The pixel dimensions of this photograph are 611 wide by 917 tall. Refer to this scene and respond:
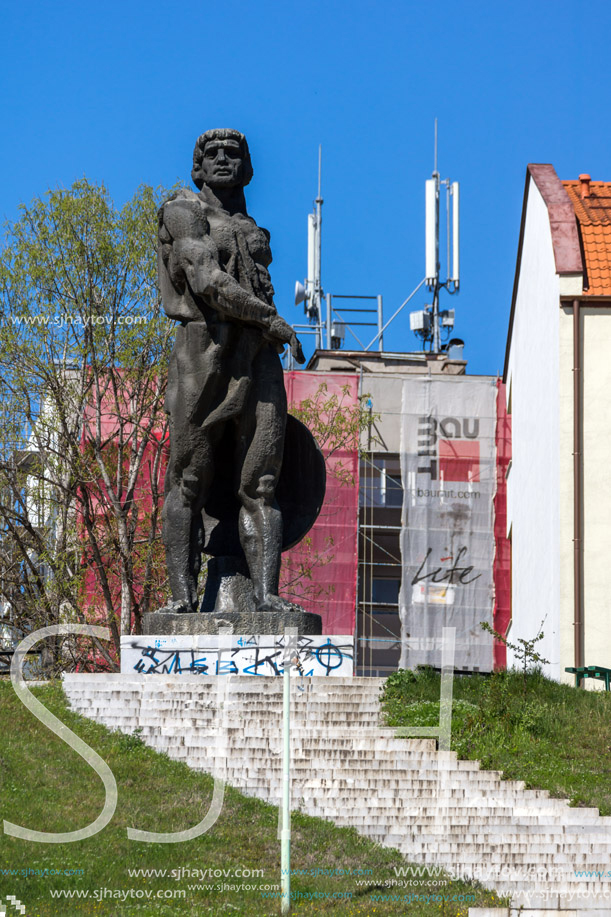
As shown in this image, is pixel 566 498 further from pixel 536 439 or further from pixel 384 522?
pixel 384 522

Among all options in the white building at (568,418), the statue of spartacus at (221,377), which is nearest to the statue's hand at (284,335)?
the statue of spartacus at (221,377)

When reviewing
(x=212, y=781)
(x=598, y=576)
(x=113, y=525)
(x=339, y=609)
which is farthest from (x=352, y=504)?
(x=212, y=781)

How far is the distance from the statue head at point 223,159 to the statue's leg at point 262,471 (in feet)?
4.45

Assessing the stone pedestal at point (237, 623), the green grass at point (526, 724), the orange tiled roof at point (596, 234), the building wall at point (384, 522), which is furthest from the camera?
the building wall at point (384, 522)

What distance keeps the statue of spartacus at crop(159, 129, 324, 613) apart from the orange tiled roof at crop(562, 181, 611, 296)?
1076 cm

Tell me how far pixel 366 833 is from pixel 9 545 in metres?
17.6

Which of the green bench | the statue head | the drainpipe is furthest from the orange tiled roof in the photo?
the statue head

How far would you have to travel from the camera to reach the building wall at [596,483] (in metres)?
19.3

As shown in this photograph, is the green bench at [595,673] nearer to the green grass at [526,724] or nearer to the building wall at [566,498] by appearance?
the building wall at [566,498]

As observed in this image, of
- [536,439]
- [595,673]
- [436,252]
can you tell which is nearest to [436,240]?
[436,252]

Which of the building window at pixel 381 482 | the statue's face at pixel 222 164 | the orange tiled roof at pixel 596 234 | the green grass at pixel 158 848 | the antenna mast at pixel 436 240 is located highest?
the antenna mast at pixel 436 240

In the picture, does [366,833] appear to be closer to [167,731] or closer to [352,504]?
[167,731]

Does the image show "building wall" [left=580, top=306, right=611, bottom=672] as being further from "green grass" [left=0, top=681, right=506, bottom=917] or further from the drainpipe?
"green grass" [left=0, top=681, right=506, bottom=917]

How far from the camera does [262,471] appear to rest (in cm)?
1074
